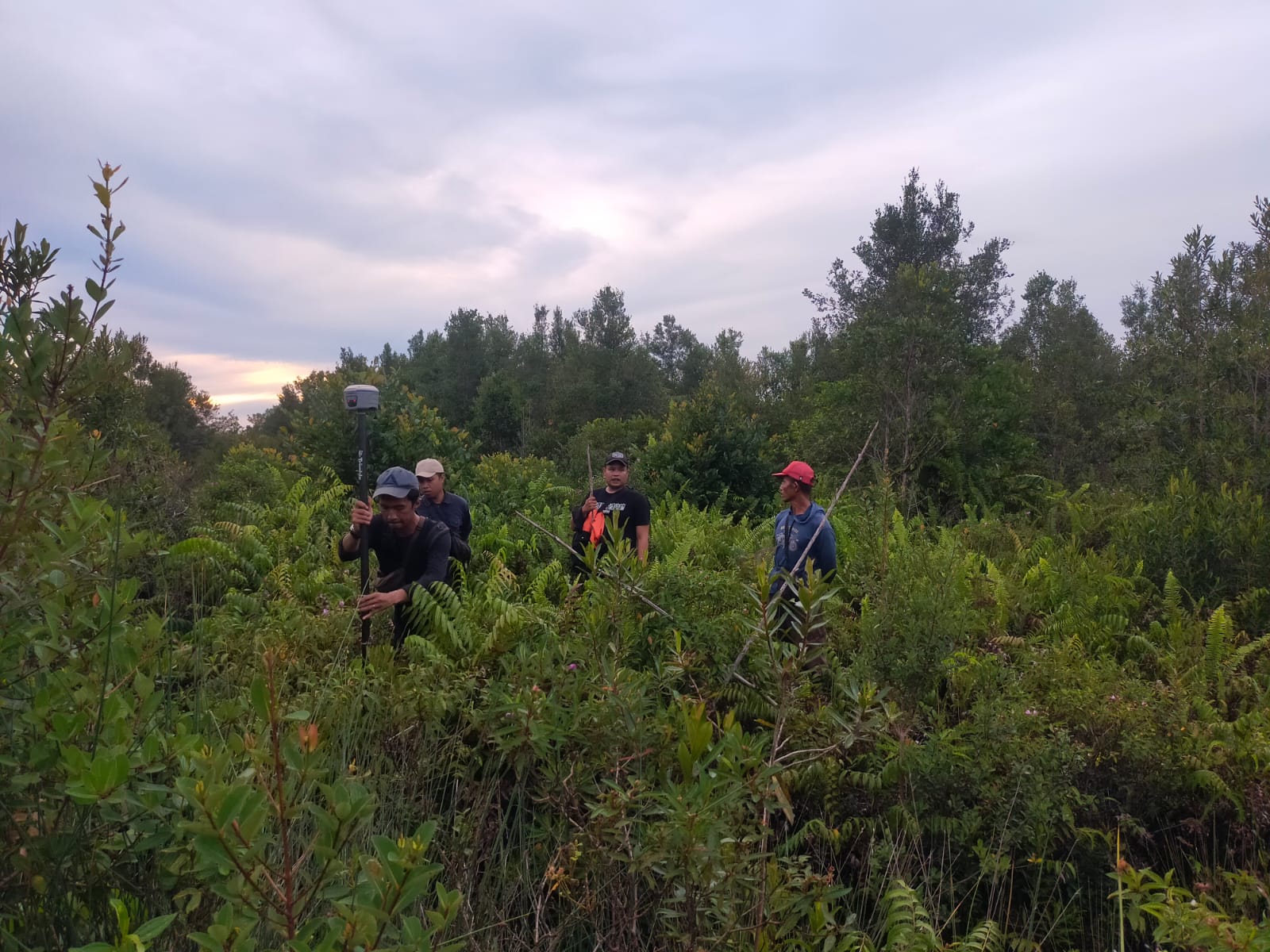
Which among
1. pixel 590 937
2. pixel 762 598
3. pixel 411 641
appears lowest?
pixel 590 937

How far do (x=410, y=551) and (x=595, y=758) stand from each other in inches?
102

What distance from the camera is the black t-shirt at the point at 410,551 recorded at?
16.4ft

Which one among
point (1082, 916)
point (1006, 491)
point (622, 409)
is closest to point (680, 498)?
point (1006, 491)

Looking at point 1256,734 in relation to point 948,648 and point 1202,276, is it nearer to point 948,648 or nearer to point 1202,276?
point 948,648

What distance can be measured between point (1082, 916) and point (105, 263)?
13.5ft

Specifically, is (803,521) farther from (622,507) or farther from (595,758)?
(595,758)

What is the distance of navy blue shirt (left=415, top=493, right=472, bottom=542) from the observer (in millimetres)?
6652

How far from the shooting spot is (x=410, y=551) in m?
5.01

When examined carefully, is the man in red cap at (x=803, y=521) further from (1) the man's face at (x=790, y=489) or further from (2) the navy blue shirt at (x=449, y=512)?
(2) the navy blue shirt at (x=449, y=512)

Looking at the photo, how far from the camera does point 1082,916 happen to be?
3465mm

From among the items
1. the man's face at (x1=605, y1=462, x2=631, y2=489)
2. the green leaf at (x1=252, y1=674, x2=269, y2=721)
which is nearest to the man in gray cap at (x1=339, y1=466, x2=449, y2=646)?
the man's face at (x1=605, y1=462, x2=631, y2=489)

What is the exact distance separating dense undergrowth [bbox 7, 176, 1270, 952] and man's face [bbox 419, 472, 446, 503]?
90 centimetres

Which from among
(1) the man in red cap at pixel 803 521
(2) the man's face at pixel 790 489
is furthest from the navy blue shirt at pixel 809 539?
(2) the man's face at pixel 790 489

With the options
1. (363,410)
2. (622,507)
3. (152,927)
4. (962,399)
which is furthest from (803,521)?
(962,399)
